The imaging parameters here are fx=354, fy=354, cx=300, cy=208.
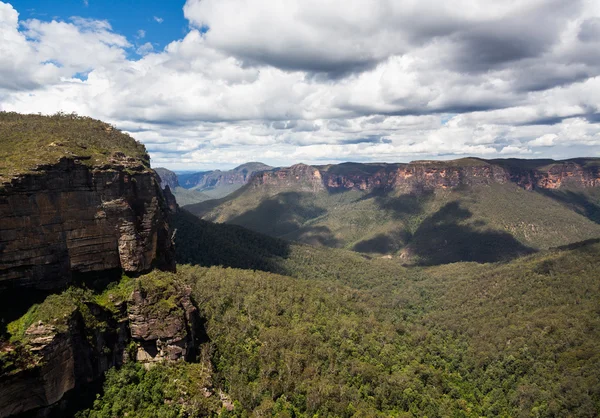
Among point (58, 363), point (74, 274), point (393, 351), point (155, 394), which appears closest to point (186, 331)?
point (155, 394)

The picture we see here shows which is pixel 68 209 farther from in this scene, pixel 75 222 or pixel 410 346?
pixel 410 346

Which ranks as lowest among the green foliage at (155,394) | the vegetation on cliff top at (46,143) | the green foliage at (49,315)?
the green foliage at (155,394)

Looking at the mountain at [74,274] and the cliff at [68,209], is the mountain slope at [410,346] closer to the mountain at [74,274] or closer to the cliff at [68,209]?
the mountain at [74,274]

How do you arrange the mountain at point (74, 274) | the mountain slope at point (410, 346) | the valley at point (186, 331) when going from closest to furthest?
the mountain at point (74, 274) → the valley at point (186, 331) → the mountain slope at point (410, 346)

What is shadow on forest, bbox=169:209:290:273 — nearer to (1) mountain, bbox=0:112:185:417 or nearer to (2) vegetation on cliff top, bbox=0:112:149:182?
(2) vegetation on cliff top, bbox=0:112:149:182

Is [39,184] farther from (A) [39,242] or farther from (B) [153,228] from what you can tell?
(B) [153,228]

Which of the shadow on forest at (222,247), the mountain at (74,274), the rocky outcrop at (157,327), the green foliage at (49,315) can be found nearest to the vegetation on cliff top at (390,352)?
the rocky outcrop at (157,327)

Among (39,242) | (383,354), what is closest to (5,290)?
(39,242)
